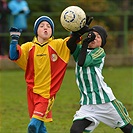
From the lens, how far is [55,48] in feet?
23.8

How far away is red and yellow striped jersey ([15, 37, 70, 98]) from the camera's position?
7.20 meters

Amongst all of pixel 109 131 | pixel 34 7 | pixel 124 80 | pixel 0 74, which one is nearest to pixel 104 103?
pixel 109 131

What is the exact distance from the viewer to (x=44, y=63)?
7.20 meters

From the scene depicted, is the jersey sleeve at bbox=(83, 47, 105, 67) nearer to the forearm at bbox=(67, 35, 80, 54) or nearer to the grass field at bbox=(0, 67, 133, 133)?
the forearm at bbox=(67, 35, 80, 54)

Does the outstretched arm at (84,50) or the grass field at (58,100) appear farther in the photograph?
the grass field at (58,100)

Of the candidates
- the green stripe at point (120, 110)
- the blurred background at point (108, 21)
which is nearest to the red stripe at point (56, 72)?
the green stripe at point (120, 110)

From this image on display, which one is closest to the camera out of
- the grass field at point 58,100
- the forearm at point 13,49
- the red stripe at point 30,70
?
the forearm at point 13,49

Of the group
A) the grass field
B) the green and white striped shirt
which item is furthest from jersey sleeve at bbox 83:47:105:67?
the grass field

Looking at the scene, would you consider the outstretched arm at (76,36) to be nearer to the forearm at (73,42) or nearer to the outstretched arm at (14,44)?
the forearm at (73,42)

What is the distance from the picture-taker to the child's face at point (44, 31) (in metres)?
7.23

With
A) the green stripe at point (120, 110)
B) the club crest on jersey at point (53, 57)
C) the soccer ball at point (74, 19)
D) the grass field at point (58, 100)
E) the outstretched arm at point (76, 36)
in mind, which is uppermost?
the soccer ball at point (74, 19)

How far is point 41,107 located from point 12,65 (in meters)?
10.8

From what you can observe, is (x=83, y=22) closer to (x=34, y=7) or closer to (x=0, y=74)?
(x=0, y=74)

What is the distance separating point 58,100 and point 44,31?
191 inches
